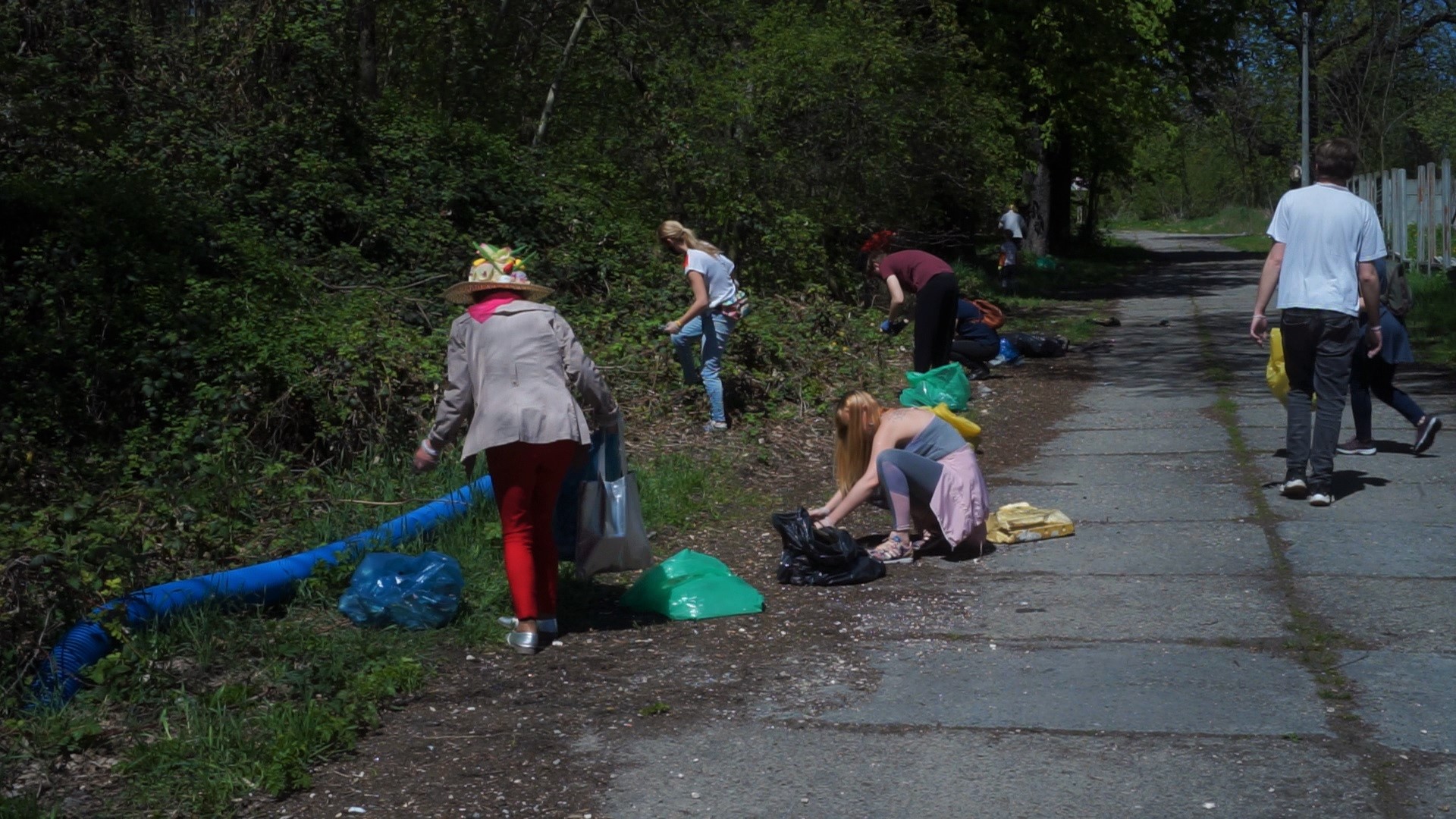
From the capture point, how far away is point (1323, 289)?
26.1 feet

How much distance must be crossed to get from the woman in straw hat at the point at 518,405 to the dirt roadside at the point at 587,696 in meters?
0.43

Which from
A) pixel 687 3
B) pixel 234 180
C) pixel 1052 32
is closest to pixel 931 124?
pixel 687 3

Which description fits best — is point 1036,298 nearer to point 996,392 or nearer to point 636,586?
point 996,392

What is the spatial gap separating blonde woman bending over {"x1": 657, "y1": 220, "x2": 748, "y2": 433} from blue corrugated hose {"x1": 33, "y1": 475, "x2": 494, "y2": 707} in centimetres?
306

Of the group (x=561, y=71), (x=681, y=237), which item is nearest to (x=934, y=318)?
(x=681, y=237)

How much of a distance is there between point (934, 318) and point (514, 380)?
246 inches

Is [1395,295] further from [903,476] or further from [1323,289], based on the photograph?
[903,476]

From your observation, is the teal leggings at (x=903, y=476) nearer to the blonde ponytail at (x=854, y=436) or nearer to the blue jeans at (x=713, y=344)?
the blonde ponytail at (x=854, y=436)

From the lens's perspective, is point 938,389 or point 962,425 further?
point 938,389

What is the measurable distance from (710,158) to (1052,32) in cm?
948

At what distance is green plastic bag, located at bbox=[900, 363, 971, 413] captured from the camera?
10.7m

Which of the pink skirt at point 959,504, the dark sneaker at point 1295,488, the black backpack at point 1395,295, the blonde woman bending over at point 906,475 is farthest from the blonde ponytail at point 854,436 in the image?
the black backpack at point 1395,295

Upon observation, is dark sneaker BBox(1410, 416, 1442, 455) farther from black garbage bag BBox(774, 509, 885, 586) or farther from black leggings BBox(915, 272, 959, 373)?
black garbage bag BBox(774, 509, 885, 586)

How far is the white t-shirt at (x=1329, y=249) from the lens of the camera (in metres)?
7.95
